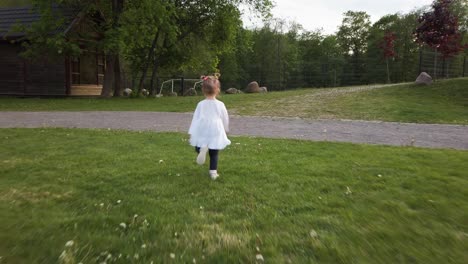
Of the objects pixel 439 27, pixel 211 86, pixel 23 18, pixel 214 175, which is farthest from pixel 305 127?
pixel 23 18

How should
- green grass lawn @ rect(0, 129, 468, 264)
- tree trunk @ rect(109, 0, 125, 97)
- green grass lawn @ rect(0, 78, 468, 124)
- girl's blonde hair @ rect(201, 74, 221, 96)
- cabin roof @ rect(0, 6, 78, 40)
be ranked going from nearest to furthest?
green grass lawn @ rect(0, 129, 468, 264), girl's blonde hair @ rect(201, 74, 221, 96), green grass lawn @ rect(0, 78, 468, 124), tree trunk @ rect(109, 0, 125, 97), cabin roof @ rect(0, 6, 78, 40)

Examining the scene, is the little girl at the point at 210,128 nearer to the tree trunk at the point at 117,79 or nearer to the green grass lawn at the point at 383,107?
the green grass lawn at the point at 383,107

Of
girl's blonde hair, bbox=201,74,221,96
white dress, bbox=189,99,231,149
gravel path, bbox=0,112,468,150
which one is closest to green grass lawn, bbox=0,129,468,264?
white dress, bbox=189,99,231,149

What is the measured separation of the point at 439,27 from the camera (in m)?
17.8

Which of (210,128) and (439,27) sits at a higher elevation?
(439,27)

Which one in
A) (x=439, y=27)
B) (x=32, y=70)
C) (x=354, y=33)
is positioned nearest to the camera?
(x=439, y=27)

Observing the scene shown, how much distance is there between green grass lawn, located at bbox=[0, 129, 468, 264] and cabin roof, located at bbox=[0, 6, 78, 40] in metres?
17.6

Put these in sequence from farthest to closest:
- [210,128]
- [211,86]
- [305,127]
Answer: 1. [305,127]
2. [211,86]
3. [210,128]

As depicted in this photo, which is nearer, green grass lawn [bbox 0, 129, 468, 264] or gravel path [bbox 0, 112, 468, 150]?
Answer: green grass lawn [bbox 0, 129, 468, 264]

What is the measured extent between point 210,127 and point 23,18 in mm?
25074

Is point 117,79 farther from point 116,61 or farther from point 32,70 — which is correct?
point 32,70

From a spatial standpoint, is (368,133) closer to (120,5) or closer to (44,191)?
(44,191)

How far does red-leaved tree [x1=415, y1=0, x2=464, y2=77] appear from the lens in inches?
693

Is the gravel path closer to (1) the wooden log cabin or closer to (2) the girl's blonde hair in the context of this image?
(2) the girl's blonde hair
